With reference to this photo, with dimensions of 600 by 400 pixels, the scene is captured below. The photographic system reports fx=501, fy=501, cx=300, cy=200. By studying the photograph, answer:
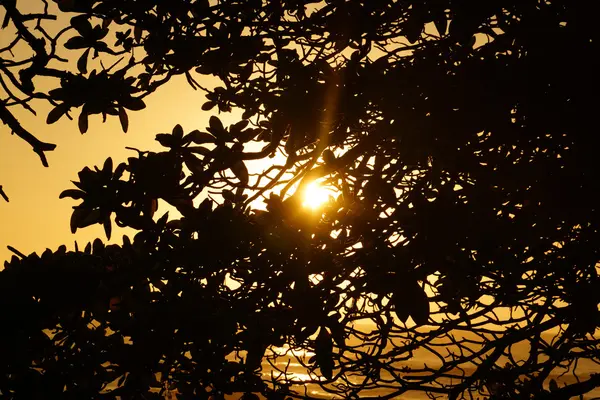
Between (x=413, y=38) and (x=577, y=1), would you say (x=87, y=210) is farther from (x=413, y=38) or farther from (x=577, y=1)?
(x=577, y=1)

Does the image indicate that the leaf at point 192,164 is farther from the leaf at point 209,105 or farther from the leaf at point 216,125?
the leaf at point 209,105

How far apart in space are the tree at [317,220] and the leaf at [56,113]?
2.4 inches

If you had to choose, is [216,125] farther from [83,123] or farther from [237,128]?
[83,123]

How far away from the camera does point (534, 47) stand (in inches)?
139

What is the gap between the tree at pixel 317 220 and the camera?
2.91 metres

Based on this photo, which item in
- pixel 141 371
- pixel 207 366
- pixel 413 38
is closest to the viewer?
pixel 141 371

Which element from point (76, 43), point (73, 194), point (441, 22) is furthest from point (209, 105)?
point (441, 22)

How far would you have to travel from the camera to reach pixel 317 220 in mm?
3260

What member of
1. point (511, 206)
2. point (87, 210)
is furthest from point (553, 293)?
point (87, 210)

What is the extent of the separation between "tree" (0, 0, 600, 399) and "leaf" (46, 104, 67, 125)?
0.06m

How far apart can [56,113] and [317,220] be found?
186cm

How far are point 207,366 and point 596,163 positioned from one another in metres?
2.87

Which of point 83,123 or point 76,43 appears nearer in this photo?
point 83,123

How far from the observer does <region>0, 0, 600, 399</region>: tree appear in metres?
2.91
